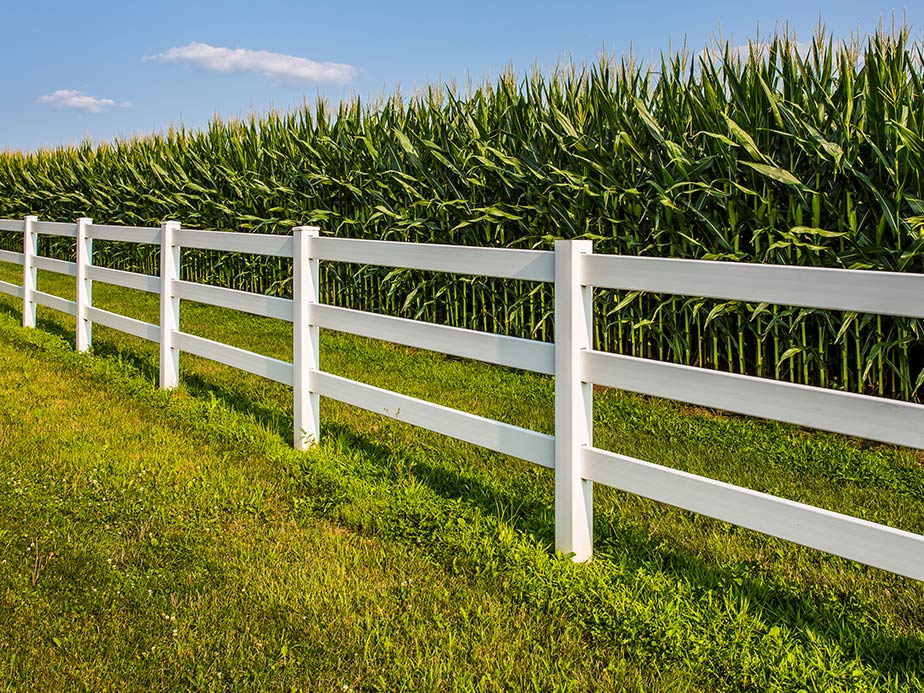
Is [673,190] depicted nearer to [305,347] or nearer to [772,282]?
[305,347]

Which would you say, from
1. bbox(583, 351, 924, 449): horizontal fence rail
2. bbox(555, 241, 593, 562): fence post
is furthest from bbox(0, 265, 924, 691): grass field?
bbox(583, 351, 924, 449): horizontal fence rail

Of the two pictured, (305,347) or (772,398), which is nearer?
(772,398)

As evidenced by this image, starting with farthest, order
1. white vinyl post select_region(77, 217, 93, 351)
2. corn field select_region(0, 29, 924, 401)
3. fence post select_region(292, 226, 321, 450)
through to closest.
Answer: white vinyl post select_region(77, 217, 93, 351) < corn field select_region(0, 29, 924, 401) < fence post select_region(292, 226, 321, 450)

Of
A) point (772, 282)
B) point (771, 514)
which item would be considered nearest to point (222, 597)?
point (771, 514)

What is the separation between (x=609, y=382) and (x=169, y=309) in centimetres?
469

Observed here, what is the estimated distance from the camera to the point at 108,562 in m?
4.00

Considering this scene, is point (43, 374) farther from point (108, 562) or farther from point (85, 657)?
point (85, 657)

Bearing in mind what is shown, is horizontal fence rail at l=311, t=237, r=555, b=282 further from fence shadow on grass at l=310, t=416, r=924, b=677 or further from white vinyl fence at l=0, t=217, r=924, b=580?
fence shadow on grass at l=310, t=416, r=924, b=677

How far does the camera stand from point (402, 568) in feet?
12.8

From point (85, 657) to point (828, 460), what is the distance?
4.47 metres

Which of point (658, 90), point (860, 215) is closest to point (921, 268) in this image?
point (860, 215)

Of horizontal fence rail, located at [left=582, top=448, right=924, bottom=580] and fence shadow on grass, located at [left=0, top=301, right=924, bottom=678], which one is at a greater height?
horizontal fence rail, located at [left=582, top=448, right=924, bottom=580]

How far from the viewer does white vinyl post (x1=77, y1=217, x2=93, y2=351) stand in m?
8.91

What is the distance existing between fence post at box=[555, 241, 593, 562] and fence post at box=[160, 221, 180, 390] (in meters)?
4.29
